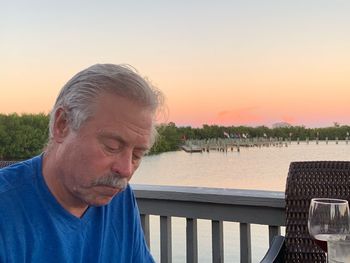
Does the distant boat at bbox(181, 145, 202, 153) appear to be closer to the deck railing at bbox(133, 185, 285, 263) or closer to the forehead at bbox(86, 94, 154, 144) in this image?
the deck railing at bbox(133, 185, 285, 263)

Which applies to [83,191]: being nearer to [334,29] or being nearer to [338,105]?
[338,105]

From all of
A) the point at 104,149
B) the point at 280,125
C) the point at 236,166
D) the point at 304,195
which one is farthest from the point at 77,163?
the point at 280,125

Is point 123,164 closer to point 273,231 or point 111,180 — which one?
point 111,180

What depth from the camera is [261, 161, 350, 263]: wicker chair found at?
6.55ft

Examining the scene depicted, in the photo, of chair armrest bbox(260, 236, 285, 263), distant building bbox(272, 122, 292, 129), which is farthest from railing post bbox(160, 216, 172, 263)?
distant building bbox(272, 122, 292, 129)

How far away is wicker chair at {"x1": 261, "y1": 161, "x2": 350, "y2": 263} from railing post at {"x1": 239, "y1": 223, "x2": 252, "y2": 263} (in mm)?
377

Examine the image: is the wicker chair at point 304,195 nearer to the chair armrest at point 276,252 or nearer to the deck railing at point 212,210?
the chair armrest at point 276,252

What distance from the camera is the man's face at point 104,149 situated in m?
1.06

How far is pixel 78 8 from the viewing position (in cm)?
686

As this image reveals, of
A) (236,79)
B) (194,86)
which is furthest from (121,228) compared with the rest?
(236,79)

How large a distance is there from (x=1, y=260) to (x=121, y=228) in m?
0.44

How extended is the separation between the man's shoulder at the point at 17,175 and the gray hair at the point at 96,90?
9cm

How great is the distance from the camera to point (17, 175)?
1086mm

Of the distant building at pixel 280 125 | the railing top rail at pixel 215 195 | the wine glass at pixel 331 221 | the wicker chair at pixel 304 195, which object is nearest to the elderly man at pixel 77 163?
the wine glass at pixel 331 221
